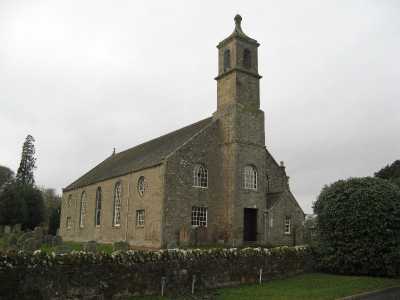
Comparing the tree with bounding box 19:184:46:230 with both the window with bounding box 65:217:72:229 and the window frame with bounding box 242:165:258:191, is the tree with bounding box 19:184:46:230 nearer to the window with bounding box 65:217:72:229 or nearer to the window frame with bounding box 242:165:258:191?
the window with bounding box 65:217:72:229

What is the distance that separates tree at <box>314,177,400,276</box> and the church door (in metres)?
9.53

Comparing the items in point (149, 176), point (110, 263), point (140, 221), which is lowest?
point (110, 263)

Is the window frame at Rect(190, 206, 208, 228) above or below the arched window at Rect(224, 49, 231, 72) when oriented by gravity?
below

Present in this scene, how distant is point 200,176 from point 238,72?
8427 millimetres

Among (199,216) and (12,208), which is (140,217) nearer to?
(199,216)

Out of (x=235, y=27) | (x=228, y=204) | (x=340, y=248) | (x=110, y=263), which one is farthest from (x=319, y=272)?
(x=235, y=27)

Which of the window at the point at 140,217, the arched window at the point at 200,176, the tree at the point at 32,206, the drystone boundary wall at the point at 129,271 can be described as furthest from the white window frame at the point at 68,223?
the drystone boundary wall at the point at 129,271

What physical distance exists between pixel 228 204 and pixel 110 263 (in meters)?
16.5

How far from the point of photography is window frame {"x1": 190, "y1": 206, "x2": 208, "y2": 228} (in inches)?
1178

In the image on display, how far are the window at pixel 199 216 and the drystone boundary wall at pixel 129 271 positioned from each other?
1033cm

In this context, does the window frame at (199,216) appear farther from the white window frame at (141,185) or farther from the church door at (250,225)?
the white window frame at (141,185)

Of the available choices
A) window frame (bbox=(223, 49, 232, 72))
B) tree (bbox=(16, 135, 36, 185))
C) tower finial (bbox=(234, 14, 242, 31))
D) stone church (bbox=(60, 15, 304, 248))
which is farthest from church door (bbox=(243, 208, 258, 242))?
tree (bbox=(16, 135, 36, 185))

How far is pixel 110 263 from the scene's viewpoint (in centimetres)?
1492

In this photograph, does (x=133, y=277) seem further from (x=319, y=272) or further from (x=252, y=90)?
(x=252, y=90)
